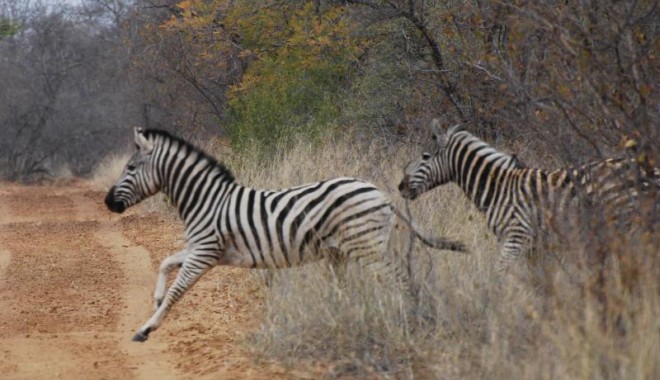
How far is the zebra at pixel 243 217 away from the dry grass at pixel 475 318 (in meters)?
0.21

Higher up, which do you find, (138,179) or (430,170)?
(430,170)

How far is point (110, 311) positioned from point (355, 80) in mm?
8408

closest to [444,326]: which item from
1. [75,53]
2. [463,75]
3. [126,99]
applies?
[463,75]

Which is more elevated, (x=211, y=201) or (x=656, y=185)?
(x=656, y=185)

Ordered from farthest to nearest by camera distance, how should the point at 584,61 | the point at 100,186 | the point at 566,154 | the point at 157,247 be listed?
the point at 100,186 < the point at 157,247 < the point at 566,154 < the point at 584,61

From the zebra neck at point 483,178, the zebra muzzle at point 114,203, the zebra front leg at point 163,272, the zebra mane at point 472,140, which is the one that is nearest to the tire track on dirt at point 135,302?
the zebra front leg at point 163,272

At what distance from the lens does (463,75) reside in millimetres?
13141

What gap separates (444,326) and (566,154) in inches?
53.7

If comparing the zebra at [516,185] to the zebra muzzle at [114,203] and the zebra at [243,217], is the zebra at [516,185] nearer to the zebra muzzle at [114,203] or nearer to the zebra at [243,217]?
the zebra at [243,217]

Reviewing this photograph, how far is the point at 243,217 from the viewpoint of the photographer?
302 inches

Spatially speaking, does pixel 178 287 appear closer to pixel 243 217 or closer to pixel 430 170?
pixel 243 217

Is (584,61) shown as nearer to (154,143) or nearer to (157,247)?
(154,143)

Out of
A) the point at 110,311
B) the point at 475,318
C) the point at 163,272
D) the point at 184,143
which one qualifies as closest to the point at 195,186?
the point at 184,143

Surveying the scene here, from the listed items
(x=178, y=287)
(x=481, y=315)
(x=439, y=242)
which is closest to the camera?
(x=481, y=315)
